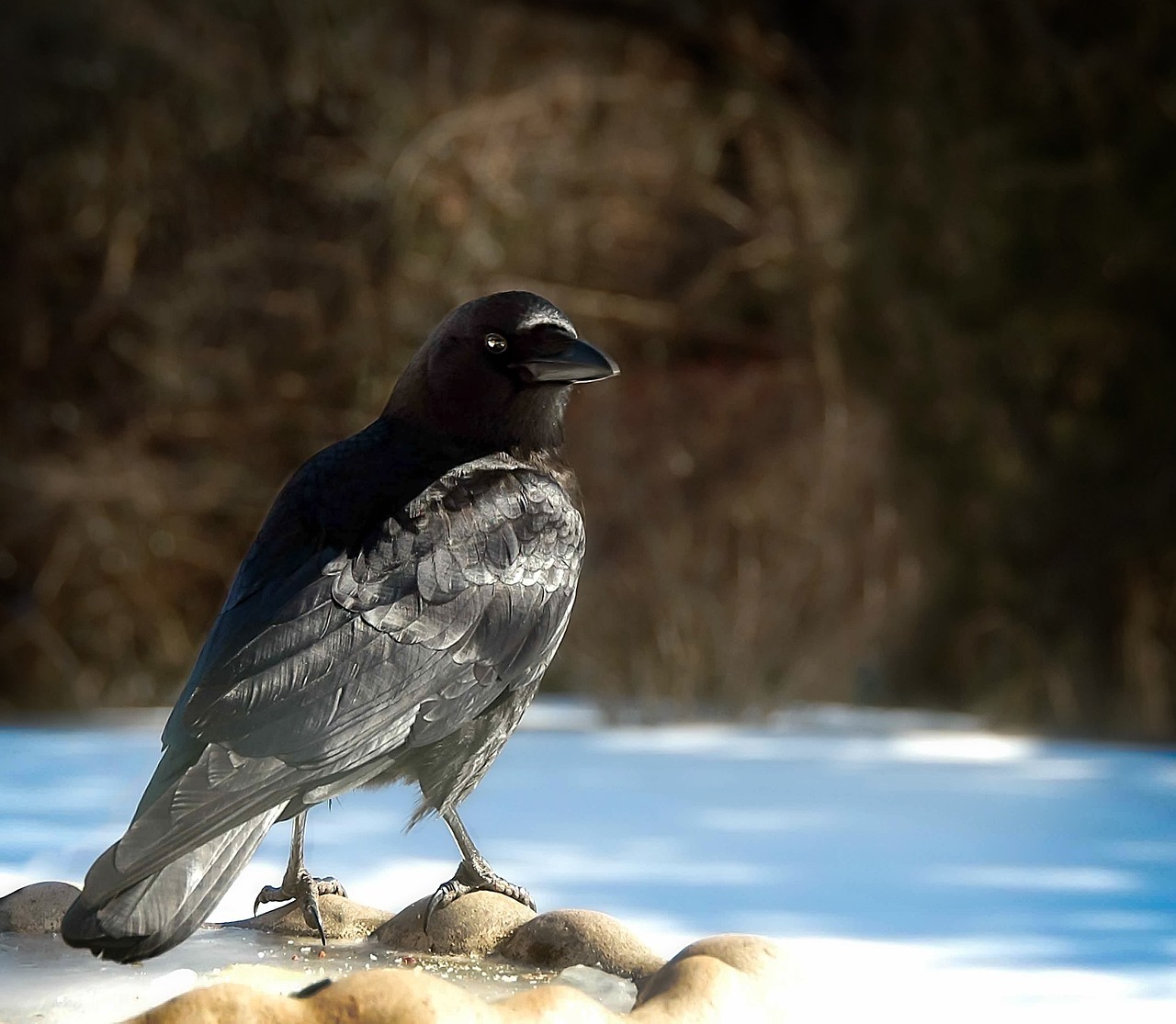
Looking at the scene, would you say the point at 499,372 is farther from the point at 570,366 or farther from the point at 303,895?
the point at 303,895

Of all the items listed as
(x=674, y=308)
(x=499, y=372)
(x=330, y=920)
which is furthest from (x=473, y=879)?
(x=674, y=308)

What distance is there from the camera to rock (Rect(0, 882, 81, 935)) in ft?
8.32

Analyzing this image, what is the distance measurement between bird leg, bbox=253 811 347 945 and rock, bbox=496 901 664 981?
1.00 feet

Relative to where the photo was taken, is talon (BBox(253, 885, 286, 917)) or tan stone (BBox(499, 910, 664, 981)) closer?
tan stone (BBox(499, 910, 664, 981))

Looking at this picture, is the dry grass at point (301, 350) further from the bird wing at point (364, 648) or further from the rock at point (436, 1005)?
the rock at point (436, 1005)

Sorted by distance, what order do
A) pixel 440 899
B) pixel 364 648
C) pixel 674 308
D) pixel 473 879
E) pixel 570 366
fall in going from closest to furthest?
pixel 364 648 < pixel 570 366 < pixel 440 899 < pixel 473 879 < pixel 674 308

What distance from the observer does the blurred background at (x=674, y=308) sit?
6258 millimetres

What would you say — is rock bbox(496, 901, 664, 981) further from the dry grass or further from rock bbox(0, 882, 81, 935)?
the dry grass

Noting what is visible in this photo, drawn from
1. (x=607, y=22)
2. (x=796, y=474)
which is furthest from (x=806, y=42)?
(x=796, y=474)

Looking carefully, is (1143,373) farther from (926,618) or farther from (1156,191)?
(926,618)

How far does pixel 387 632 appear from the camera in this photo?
89.4 inches

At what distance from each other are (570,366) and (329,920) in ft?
3.23

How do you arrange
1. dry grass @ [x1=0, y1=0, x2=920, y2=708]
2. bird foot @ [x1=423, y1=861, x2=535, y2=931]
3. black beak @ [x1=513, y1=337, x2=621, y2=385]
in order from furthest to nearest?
dry grass @ [x1=0, y1=0, x2=920, y2=708] < bird foot @ [x1=423, y1=861, x2=535, y2=931] < black beak @ [x1=513, y1=337, x2=621, y2=385]

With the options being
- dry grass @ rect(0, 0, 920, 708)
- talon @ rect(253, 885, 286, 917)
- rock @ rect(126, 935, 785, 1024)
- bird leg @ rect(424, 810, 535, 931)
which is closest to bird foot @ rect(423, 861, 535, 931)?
bird leg @ rect(424, 810, 535, 931)
